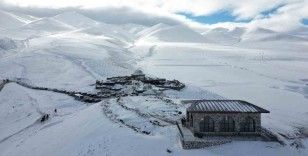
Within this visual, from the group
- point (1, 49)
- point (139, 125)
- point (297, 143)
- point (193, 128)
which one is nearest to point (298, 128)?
point (297, 143)

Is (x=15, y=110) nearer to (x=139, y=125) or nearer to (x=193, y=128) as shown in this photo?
(x=139, y=125)

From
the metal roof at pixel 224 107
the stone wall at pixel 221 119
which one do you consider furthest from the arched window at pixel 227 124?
the metal roof at pixel 224 107

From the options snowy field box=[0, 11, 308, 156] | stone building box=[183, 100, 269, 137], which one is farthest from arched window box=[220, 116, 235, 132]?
snowy field box=[0, 11, 308, 156]

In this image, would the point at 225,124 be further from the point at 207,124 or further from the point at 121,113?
the point at 121,113

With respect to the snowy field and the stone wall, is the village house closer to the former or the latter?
the stone wall

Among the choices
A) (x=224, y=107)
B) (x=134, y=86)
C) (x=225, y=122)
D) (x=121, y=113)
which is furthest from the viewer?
(x=134, y=86)

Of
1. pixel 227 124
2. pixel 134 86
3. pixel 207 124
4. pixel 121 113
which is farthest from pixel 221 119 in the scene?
pixel 134 86
